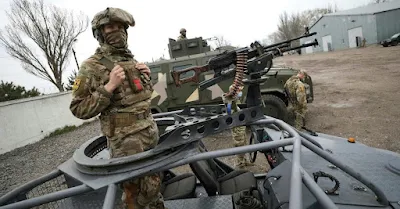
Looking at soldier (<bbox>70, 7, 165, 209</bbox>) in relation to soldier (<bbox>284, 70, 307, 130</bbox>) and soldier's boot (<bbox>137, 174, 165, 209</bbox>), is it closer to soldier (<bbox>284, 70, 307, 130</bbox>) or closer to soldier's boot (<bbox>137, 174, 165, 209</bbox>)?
soldier's boot (<bbox>137, 174, 165, 209</bbox>)

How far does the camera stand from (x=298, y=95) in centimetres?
Result: 606

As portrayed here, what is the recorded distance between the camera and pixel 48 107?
11.6 meters

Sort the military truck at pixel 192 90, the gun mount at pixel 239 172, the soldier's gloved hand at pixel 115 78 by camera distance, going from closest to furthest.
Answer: the gun mount at pixel 239 172 < the soldier's gloved hand at pixel 115 78 < the military truck at pixel 192 90

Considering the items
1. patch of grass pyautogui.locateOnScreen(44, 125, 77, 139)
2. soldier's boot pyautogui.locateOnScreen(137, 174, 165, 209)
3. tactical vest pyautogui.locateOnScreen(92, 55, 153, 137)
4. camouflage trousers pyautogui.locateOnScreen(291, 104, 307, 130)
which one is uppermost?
tactical vest pyautogui.locateOnScreen(92, 55, 153, 137)

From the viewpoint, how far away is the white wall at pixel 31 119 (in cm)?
945

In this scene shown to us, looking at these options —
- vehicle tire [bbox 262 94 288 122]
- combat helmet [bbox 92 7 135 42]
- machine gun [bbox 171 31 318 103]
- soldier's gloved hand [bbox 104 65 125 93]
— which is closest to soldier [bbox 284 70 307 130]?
vehicle tire [bbox 262 94 288 122]

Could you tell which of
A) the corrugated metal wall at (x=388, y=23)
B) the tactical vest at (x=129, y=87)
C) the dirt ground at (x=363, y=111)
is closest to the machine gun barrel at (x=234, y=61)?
the tactical vest at (x=129, y=87)

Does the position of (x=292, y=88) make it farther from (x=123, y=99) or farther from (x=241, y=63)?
(x=123, y=99)

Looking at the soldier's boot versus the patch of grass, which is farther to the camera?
the patch of grass

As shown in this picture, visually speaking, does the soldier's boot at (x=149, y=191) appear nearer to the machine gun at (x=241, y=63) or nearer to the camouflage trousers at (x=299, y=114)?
the machine gun at (x=241, y=63)

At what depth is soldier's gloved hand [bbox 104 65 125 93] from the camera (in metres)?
1.72

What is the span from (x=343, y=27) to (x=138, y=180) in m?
40.7

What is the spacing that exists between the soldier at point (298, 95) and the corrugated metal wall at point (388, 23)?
30251 mm

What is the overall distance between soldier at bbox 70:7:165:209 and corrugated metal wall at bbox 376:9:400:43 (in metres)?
35.1
